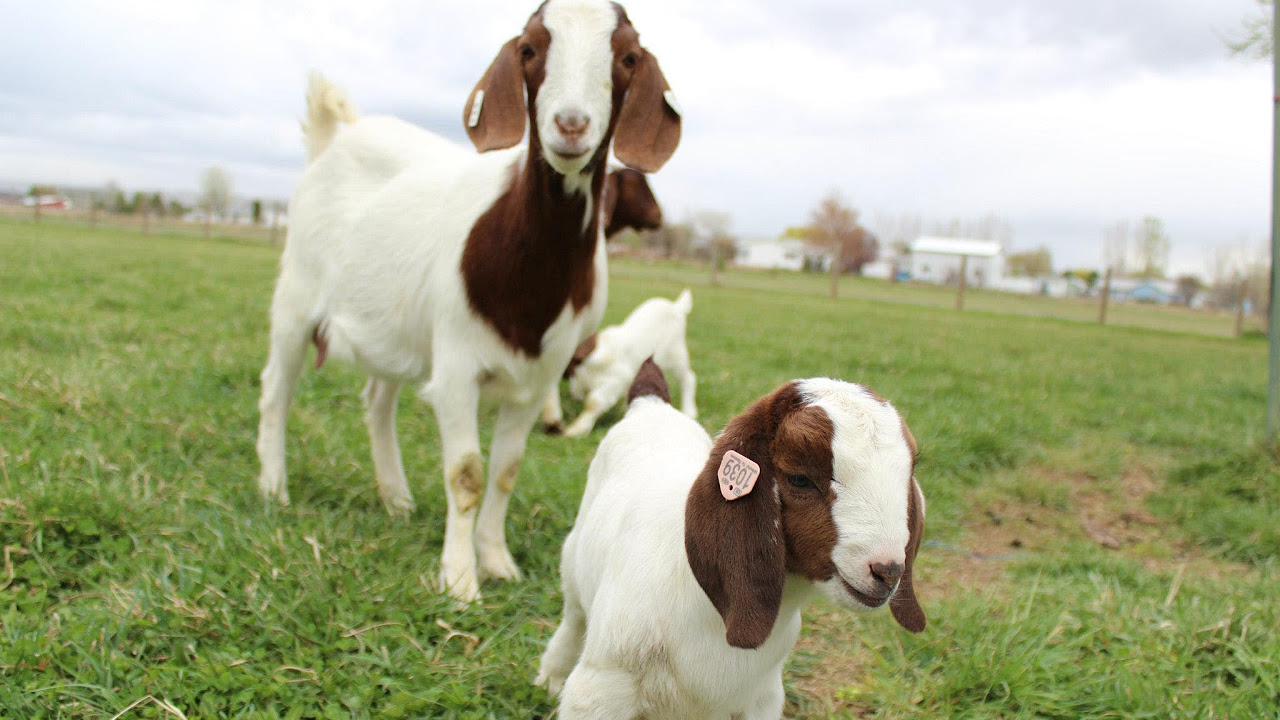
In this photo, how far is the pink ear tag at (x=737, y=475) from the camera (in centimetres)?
156

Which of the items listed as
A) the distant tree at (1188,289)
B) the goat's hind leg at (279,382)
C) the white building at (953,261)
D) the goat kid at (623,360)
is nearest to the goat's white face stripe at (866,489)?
the goat's hind leg at (279,382)

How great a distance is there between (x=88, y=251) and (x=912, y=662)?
51.8ft

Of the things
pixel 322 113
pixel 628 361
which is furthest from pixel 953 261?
pixel 322 113

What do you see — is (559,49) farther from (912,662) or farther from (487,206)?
(912,662)

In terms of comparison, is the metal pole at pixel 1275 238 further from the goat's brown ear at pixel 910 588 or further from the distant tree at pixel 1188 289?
the distant tree at pixel 1188 289

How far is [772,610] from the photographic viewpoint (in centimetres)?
157

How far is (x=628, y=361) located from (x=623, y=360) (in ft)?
0.13

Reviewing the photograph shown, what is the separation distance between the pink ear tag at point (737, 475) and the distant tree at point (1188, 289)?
5368cm

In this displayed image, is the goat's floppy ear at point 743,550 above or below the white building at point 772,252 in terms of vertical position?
below

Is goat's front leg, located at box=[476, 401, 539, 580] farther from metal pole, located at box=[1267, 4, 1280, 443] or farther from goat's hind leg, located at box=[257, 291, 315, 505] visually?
metal pole, located at box=[1267, 4, 1280, 443]

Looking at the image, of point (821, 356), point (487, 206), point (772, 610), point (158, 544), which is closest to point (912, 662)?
point (772, 610)

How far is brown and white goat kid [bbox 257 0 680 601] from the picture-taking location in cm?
267

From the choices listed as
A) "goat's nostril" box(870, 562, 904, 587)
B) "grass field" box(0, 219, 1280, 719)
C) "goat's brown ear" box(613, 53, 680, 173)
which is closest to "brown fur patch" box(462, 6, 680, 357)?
"goat's brown ear" box(613, 53, 680, 173)

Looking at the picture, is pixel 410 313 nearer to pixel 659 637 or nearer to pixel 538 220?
pixel 538 220
